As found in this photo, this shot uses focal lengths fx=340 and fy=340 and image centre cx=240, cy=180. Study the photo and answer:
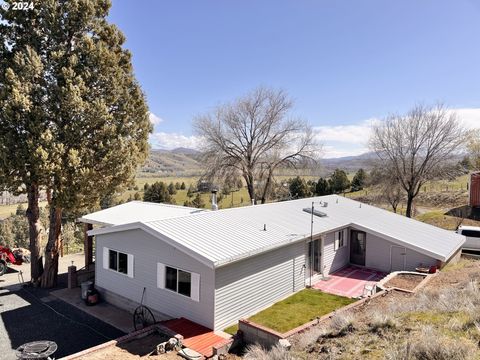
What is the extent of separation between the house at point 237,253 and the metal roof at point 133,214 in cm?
7

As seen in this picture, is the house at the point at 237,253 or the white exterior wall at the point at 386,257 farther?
the white exterior wall at the point at 386,257

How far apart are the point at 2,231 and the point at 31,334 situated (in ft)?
98.5

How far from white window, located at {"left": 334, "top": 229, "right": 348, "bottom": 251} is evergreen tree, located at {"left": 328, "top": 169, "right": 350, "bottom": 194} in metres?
28.9

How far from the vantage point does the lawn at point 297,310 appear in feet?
36.9

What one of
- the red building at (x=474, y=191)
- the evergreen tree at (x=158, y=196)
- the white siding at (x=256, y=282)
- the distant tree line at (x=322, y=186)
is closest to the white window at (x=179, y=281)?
the white siding at (x=256, y=282)

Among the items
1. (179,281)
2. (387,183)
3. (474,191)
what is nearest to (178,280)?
(179,281)

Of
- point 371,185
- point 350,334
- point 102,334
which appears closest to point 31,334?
point 102,334

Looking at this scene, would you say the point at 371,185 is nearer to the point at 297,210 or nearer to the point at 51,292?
the point at 297,210

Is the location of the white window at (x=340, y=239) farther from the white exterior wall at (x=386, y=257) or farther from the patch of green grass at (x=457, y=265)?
the patch of green grass at (x=457, y=265)

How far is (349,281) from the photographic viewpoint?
53.9 ft

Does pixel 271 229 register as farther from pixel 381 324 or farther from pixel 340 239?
pixel 381 324

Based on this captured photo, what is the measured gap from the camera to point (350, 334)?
7695mm

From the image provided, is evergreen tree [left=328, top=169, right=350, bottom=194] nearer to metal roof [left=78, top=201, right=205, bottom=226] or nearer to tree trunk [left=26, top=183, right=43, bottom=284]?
metal roof [left=78, top=201, right=205, bottom=226]

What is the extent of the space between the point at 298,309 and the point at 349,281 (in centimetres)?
503
